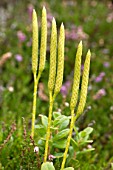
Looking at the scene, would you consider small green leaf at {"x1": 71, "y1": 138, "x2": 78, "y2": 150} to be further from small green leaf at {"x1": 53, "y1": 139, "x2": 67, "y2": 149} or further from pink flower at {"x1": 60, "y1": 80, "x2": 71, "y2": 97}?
pink flower at {"x1": 60, "y1": 80, "x2": 71, "y2": 97}

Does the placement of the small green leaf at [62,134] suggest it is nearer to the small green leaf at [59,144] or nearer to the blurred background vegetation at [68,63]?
the small green leaf at [59,144]

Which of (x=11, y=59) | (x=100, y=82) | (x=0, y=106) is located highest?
(x=11, y=59)

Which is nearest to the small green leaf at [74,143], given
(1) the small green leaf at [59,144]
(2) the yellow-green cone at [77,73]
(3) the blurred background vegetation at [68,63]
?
(1) the small green leaf at [59,144]


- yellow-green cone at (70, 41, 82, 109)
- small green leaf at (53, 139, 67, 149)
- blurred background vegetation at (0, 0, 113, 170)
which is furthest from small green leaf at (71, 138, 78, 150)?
blurred background vegetation at (0, 0, 113, 170)

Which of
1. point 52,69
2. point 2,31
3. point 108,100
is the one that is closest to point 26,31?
point 2,31

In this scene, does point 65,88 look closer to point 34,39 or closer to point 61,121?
point 61,121

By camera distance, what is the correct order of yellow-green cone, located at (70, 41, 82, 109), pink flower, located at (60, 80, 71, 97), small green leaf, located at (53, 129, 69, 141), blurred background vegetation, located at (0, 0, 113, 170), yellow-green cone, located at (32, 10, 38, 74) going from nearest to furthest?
yellow-green cone, located at (70, 41, 82, 109) < yellow-green cone, located at (32, 10, 38, 74) < small green leaf, located at (53, 129, 69, 141) < blurred background vegetation, located at (0, 0, 113, 170) < pink flower, located at (60, 80, 71, 97)

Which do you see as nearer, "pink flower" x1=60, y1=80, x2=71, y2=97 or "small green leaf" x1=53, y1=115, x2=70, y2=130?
"small green leaf" x1=53, y1=115, x2=70, y2=130

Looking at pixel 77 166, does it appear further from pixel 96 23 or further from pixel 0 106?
pixel 96 23
